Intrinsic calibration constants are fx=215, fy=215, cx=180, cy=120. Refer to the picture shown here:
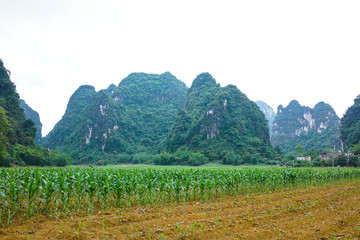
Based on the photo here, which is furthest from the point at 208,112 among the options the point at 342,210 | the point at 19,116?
the point at 342,210

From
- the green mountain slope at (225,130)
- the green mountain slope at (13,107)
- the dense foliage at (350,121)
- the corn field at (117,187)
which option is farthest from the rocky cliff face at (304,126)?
the green mountain slope at (13,107)

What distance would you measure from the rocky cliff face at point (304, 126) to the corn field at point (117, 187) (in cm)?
11548

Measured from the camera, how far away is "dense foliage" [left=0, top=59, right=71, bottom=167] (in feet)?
136

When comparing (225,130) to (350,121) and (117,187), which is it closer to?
(350,121)

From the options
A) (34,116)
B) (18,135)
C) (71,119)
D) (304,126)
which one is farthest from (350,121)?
(34,116)

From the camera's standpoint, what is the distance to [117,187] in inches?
304

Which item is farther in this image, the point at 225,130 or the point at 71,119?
the point at 71,119

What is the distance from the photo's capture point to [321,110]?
135 metres

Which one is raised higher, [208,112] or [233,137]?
[208,112]

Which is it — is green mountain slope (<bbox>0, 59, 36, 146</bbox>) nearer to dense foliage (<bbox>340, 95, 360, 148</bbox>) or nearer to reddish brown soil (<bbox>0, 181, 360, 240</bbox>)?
reddish brown soil (<bbox>0, 181, 360, 240</bbox>)

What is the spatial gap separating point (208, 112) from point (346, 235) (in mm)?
81759

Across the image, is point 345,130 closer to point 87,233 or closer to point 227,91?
point 227,91

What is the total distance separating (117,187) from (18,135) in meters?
53.1

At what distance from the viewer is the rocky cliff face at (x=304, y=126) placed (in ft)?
391
